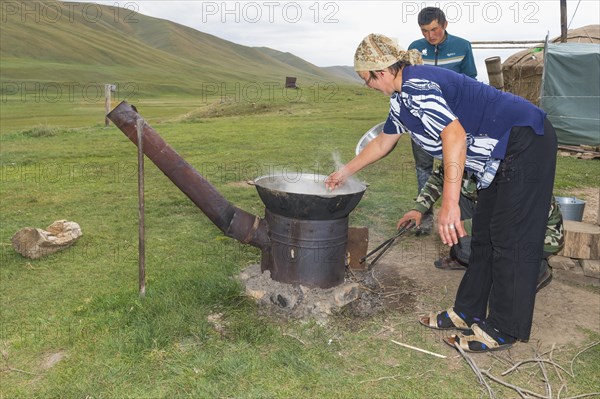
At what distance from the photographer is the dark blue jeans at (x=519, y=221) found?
2.91 m

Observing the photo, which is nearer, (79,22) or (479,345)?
(479,345)

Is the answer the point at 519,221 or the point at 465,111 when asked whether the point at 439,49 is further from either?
the point at 519,221

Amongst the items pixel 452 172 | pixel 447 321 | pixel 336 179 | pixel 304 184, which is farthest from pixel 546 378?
pixel 304 184

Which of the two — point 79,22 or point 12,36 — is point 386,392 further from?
point 79,22

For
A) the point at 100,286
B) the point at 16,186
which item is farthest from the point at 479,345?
the point at 16,186

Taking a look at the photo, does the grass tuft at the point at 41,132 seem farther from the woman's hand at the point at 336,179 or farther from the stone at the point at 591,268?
the stone at the point at 591,268

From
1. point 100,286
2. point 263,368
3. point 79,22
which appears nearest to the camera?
point 263,368

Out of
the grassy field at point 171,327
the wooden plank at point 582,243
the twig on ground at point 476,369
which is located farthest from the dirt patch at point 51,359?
the wooden plank at point 582,243

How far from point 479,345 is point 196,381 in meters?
1.88

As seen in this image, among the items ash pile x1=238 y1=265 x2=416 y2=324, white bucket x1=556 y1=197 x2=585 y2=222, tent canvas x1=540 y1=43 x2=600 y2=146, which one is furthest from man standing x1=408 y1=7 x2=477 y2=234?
tent canvas x1=540 y1=43 x2=600 y2=146

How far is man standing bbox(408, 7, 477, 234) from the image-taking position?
4.99 metres

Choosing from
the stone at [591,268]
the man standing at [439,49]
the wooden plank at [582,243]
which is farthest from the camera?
the man standing at [439,49]

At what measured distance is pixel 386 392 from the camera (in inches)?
114

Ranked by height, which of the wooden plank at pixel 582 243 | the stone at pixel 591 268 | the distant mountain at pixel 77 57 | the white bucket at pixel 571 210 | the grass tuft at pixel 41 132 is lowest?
the stone at pixel 591 268
